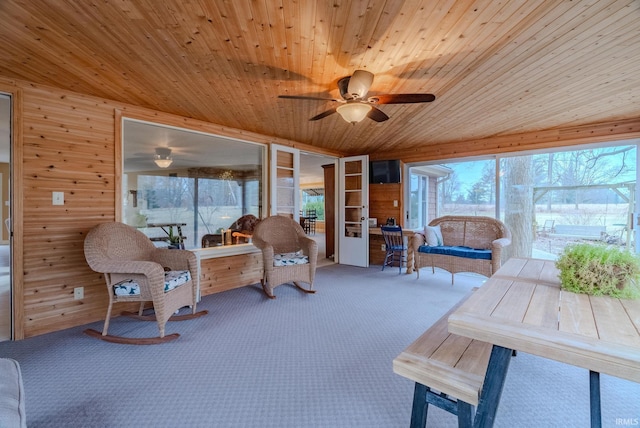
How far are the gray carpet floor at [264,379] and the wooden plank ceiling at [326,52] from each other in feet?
7.49

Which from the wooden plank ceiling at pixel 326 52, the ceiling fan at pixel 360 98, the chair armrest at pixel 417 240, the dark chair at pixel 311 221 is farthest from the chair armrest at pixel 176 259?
the dark chair at pixel 311 221

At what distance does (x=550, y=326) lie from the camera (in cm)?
112

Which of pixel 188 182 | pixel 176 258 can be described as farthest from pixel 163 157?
pixel 176 258

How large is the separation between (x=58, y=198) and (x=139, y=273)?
1190 mm

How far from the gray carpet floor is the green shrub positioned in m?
0.78

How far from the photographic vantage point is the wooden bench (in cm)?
125

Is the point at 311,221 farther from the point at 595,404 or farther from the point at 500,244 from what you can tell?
the point at 595,404

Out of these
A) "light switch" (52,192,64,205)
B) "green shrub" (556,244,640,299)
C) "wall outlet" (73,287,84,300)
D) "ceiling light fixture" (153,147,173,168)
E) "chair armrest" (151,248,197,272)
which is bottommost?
"wall outlet" (73,287,84,300)

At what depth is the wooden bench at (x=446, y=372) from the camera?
1246 mm

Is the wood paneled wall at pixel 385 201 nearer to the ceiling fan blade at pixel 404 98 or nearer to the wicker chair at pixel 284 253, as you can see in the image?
the wicker chair at pixel 284 253

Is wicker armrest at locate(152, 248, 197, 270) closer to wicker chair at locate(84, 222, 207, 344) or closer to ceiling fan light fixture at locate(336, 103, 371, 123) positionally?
wicker chair at locate(84, 222, 207, 344)

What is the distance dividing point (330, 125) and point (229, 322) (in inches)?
109

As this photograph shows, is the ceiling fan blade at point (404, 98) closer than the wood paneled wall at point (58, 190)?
Yes

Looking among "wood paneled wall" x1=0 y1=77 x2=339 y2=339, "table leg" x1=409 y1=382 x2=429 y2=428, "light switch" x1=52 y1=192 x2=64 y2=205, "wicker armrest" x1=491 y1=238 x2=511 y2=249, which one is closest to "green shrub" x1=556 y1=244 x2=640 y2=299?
"table leg" x1=409 y1=382 x2=429 y2=428
